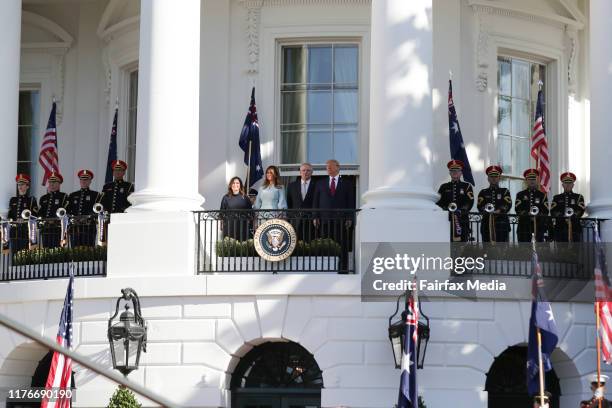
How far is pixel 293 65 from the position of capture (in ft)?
83.1

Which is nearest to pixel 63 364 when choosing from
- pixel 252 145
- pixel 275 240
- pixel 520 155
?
pixel 275 240

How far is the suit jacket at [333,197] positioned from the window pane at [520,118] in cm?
521

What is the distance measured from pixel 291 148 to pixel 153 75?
4.72m

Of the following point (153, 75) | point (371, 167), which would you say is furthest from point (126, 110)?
point (371, 167)

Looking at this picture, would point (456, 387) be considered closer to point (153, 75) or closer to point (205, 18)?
point (153, 75)

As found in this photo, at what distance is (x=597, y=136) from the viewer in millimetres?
22547

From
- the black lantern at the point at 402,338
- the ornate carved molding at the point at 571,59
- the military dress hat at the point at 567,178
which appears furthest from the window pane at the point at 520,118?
the black lantern at the point at 402,338

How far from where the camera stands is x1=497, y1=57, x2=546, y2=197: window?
84.5 feet

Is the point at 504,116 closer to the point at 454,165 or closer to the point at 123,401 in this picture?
the point at 454,165

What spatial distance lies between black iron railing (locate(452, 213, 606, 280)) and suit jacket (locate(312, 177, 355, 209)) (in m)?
2.12

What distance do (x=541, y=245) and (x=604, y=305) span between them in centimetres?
209

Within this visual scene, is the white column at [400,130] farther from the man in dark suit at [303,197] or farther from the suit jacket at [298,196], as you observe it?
the suit jacket at [298,196]

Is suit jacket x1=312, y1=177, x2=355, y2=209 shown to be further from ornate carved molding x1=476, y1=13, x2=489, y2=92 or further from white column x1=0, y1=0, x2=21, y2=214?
white column x1=0, y1=0, x2=21, y2=214

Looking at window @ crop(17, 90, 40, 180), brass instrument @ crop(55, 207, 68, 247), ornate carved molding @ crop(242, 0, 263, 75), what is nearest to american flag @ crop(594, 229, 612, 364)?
ornate carved molding @ crop(242, 0, 263, 75)
